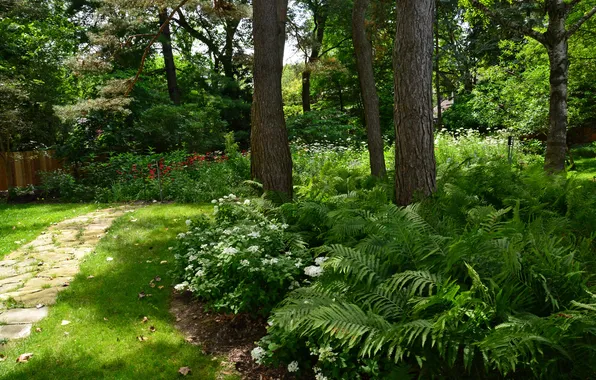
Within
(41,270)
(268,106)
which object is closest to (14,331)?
(41,270)

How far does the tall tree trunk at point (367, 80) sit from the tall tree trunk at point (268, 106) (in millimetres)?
1933

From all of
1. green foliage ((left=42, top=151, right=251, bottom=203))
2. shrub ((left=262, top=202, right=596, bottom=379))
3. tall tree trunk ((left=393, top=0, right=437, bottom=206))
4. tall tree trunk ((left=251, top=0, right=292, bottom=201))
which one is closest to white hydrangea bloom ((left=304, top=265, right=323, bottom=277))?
shrub ((left=262, top=202, right=596, bottom=379))

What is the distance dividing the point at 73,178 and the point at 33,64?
4.14 meters

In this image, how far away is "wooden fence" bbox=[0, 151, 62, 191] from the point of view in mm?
12891

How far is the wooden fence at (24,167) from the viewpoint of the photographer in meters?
12.9

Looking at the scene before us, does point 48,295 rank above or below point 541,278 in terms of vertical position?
below

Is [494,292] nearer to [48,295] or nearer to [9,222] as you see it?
[48,295]

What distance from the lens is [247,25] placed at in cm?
2084

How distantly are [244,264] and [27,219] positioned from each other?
7275mm

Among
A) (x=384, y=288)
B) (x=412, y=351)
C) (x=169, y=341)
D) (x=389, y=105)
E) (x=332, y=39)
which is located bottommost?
(x=169, y=341)

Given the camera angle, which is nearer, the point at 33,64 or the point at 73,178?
the point at 73,178

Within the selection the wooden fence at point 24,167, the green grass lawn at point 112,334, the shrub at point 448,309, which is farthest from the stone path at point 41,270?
the wooden fence at point 24,167

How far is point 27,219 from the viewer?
873 cm

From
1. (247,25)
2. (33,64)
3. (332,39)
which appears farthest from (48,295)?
(332,39)
